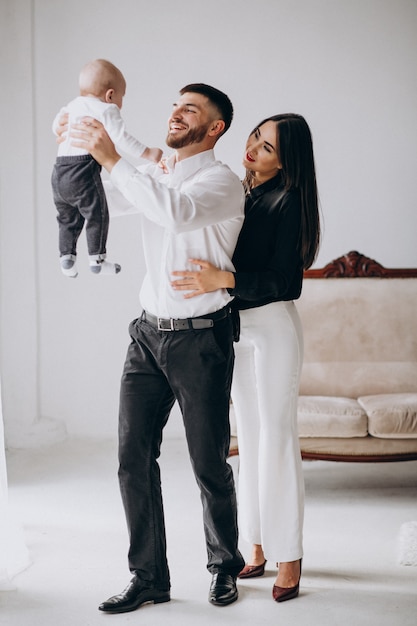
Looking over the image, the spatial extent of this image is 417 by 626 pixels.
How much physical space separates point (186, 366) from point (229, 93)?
2.88 metres

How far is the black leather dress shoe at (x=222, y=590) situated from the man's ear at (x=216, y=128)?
140cm

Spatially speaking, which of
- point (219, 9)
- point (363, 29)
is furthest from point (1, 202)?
point (363, 29)

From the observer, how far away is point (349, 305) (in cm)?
440

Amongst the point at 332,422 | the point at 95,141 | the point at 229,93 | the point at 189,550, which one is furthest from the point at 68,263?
the point at 229,93

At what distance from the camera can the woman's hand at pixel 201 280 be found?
2434 mm

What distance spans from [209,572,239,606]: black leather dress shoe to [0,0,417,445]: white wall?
8.16 ft

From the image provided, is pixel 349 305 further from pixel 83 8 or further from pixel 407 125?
pixel 83 8

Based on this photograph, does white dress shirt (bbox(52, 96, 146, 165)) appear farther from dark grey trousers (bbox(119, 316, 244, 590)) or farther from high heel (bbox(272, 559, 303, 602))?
high heel (bbox(272, 559, 303, 602))

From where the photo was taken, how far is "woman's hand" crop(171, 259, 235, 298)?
2.43 metres

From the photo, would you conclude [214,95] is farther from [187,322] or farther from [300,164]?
[187,322]

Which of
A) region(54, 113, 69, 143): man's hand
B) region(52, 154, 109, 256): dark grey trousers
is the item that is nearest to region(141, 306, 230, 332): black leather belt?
region(52, 154, 109, 256): dark grey trousers

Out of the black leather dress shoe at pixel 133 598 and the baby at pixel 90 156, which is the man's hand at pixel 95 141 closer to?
the baby at pixel 90 156

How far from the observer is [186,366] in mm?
2480

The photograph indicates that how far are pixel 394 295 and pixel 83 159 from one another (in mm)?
2611
